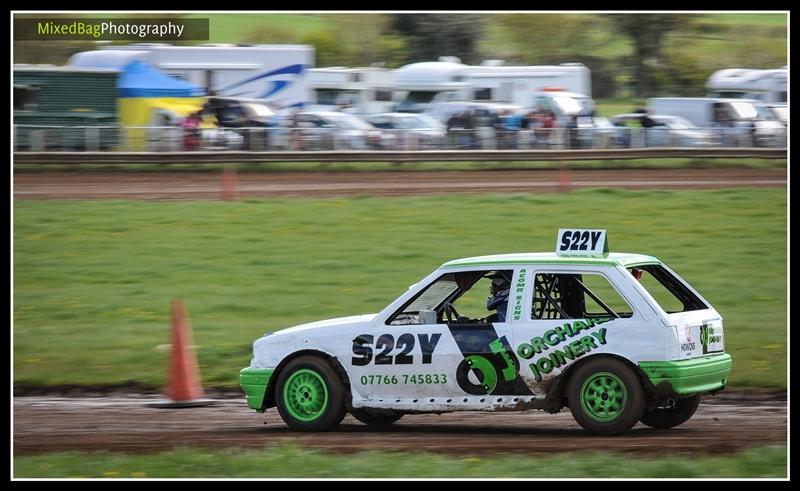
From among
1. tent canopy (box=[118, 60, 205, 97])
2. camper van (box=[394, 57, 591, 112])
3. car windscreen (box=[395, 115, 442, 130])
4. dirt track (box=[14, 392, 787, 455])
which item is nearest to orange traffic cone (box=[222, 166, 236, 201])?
tent canopy (box=[118, 60, 205, 97])

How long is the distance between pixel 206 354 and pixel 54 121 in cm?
1599

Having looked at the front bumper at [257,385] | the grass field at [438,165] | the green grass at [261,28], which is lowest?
the front bumper at [257,385]

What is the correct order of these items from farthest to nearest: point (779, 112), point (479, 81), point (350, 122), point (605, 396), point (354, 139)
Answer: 1. point (479, 81)
2. point (350, 122)
3. point (779, 112)
4. point (354, 139)
5. point (605, 396)

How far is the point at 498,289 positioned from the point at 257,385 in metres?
2.21

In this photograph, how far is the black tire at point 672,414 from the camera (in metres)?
9.72

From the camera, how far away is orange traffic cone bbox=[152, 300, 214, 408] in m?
11.3

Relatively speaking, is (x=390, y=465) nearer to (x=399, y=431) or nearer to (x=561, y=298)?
(x=399, y=431)

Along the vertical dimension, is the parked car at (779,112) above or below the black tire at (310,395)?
above

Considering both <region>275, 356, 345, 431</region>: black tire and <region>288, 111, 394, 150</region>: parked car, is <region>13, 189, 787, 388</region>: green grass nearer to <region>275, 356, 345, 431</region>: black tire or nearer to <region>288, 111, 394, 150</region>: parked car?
<region>275, 356, 345, 431</region>: black tire

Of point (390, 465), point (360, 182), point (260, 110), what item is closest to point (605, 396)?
point (390, 465)

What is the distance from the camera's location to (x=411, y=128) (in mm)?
29578

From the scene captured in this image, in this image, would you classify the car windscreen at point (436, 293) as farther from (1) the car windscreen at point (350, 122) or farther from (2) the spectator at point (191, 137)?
(1) the car windscreen at point (350, 122)

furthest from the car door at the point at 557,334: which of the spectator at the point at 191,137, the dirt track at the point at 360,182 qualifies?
the spectator at the point at 191,137

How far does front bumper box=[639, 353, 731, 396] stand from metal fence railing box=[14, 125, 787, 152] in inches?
687
